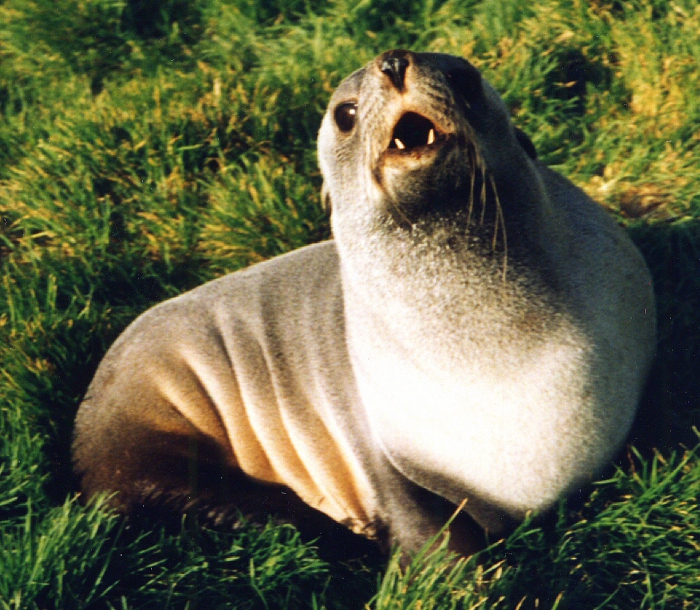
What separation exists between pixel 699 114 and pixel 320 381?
249 cm

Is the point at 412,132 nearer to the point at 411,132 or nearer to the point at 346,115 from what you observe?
the point at 411,132

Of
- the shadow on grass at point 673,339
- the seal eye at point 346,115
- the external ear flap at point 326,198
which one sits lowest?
the shadow on grass at point 673,339

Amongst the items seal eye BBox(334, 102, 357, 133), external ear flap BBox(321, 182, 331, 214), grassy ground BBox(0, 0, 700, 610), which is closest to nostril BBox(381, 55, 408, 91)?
seal eye BBox(334, 102, 357, 133)

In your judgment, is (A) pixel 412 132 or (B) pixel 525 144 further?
(B) pixel 525 144

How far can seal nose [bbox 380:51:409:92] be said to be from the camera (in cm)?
270

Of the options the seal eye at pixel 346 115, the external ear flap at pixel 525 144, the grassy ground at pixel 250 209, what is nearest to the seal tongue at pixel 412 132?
the seal eye at pixel 346 115

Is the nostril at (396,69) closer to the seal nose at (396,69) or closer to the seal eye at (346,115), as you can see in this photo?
the seal nose at (396,69)

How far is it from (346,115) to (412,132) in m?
0.36

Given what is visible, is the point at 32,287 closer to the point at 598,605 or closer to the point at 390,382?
the point at 390,382

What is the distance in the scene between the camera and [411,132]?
2.86 metres

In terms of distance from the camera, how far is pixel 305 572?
3.41 metres

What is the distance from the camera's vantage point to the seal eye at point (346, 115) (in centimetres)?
310

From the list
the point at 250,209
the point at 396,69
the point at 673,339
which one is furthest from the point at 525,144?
the point at 250,209

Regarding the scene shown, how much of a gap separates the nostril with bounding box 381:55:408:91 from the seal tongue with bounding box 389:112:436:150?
136 mm
